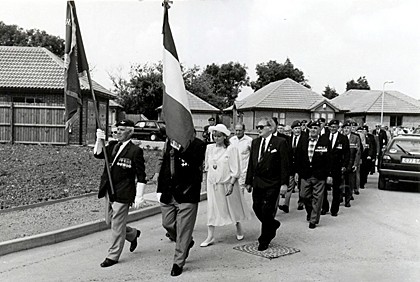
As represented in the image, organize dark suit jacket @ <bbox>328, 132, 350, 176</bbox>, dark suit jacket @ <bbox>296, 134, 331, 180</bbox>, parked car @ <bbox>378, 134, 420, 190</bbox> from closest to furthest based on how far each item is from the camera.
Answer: dark suit jacket @ <bbox>296, 134, 331, 180</bbox>, dark suit jacket @ <bbox>328, 132, 350, 176</bbox>, parked car @ <bbox>378, 134, 420, 190</bbox>

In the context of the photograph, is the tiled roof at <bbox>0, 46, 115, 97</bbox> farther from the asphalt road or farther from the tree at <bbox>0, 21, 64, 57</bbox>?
A: the tree at <bbox>0, 21, 64, 57</bbox>

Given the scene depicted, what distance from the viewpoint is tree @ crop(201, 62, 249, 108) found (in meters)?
74.6

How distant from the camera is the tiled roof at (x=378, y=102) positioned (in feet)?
176

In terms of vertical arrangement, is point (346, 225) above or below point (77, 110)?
below

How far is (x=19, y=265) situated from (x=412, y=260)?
198 inches

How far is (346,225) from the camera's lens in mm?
8625

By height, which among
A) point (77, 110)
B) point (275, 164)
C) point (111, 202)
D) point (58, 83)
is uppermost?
point (58, 83)

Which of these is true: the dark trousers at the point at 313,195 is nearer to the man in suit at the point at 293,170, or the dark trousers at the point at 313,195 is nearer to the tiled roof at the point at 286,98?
the man in suit at the point at 293,170

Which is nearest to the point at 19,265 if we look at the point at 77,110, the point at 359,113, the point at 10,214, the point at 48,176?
the point at 77,110

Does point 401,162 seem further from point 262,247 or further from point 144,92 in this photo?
point 144,92

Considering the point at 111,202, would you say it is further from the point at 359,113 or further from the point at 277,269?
the point at 359,113

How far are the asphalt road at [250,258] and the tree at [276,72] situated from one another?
215 feet

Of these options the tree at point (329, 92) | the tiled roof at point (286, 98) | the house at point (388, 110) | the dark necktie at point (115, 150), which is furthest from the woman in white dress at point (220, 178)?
the tree at point (329, 92)

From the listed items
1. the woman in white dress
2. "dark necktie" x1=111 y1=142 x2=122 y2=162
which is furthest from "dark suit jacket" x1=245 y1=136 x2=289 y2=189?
"dark necktie" x1=111 y1=142 x2=122 y2=162
